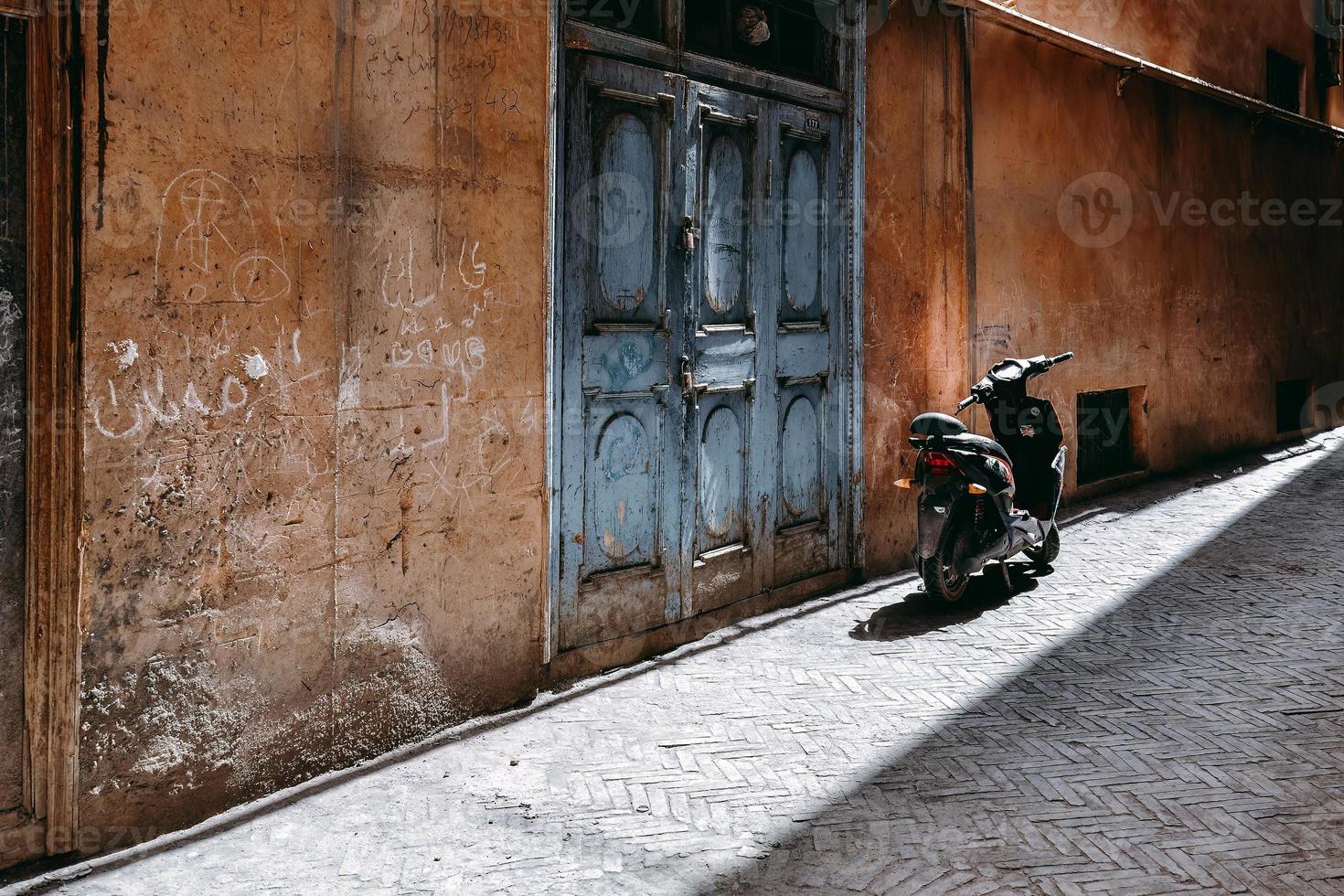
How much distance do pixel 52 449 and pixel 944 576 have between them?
4732 mm

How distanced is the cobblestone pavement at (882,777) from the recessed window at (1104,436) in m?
3.97

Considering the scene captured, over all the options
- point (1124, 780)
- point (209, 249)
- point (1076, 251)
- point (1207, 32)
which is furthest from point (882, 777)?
point (1207, 32)

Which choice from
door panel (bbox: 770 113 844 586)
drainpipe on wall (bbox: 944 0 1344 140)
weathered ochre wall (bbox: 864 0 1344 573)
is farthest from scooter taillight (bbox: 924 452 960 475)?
drainpipe on wall (bbox: 944 0 1344 140)

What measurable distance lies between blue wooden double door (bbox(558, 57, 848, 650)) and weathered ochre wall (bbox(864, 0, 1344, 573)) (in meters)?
0.66

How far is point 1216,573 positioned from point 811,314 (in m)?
3.19

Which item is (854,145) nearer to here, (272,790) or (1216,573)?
(1216,573)

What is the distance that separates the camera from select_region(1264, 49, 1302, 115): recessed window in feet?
45.0

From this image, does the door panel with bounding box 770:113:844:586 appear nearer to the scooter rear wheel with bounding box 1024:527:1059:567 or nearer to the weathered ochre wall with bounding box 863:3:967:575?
the weathered ochre wall with bounding box 863:3:967:575

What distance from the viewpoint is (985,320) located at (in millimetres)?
8633

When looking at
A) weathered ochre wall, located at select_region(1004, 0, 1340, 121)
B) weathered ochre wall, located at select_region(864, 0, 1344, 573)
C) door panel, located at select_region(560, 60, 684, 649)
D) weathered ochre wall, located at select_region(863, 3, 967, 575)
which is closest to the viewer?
door panel, located at select_region(560, 60, 684, 649)

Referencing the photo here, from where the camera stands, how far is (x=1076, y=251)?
9859 millimetres

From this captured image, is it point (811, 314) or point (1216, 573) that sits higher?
point (811, 314)

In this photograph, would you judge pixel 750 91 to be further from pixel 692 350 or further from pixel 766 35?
pixel 692 350

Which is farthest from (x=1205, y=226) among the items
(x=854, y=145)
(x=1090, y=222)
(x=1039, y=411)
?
(x=854, y=145)
